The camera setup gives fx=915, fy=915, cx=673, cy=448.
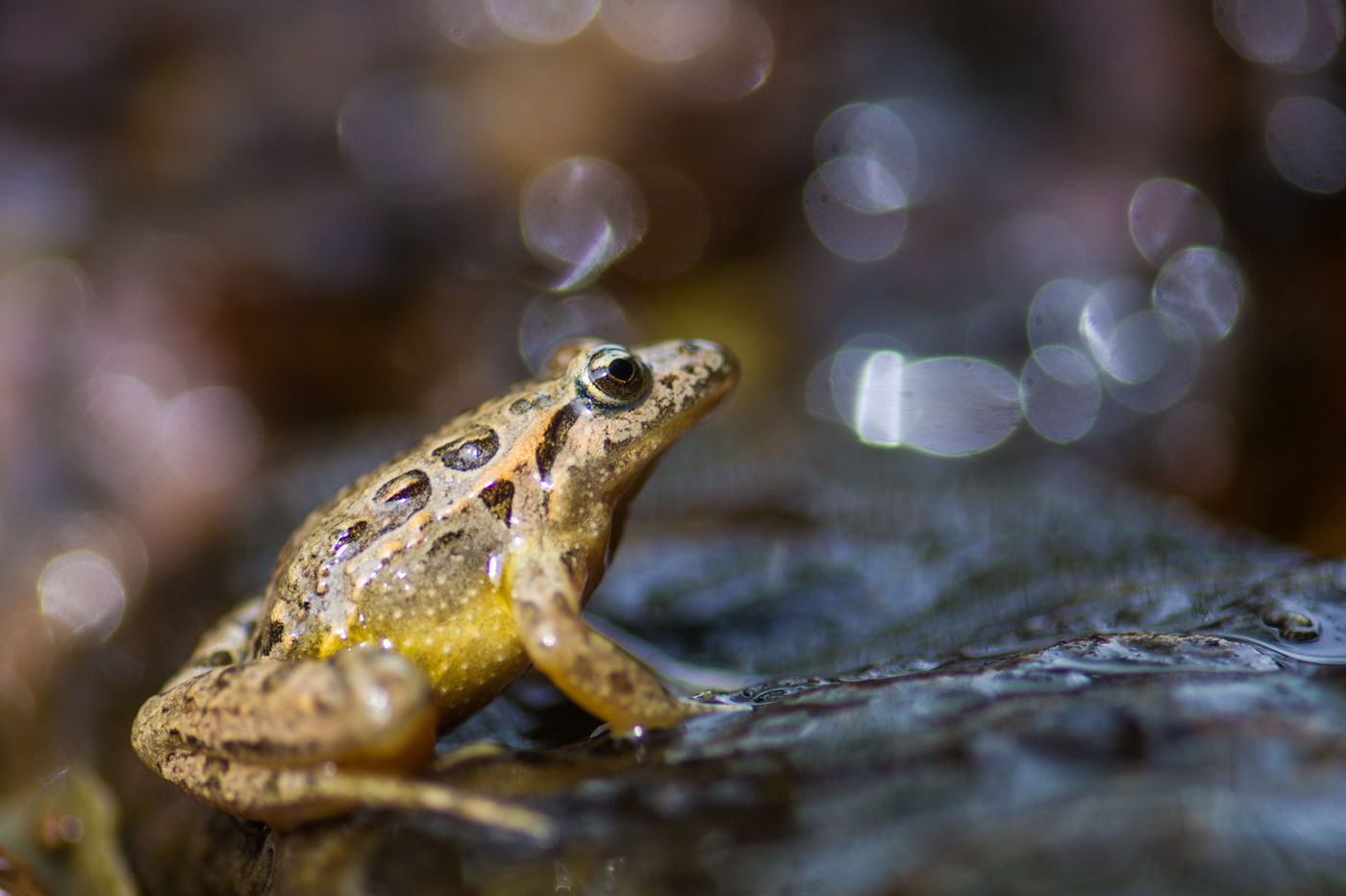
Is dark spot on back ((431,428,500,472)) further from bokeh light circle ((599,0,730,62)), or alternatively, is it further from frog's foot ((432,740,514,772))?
bokeh light circle ((599,0,730,62))

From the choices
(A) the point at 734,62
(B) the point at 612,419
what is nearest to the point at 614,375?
(B) the point at 612,419

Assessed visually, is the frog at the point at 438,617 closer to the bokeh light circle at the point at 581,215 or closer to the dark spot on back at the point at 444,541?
the dark spot on back at the point at 444,541

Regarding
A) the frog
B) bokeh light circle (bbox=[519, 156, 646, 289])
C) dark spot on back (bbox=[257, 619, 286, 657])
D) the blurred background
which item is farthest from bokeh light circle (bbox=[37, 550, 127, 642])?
bokeh light circle (bbox=[519, 156, 646, 289])

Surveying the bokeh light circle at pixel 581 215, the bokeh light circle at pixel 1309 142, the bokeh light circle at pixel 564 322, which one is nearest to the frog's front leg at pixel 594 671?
the bokeh light circle at pixel 564 322

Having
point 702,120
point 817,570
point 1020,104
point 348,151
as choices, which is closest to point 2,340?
point 348,151

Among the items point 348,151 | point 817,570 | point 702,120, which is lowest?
point 817,570

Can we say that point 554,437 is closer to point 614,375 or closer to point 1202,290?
point 614,375

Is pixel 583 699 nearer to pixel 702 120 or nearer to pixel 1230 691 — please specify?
pixel 1230 691

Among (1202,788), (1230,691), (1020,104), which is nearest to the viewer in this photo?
(1202,788)
